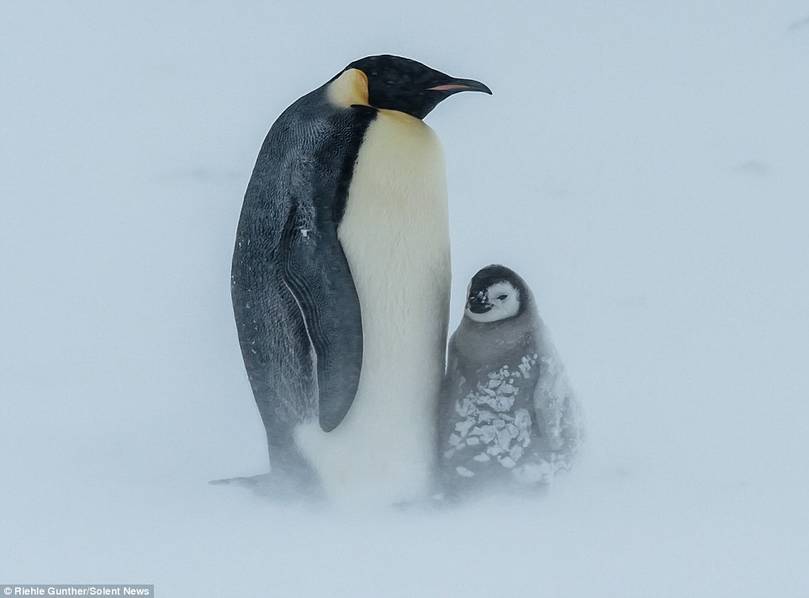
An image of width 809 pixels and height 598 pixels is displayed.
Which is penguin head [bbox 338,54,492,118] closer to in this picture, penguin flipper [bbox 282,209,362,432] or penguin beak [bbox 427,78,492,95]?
penguin beak [bbox 427,78,492,95]

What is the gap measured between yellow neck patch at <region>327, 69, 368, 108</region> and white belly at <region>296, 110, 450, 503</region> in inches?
2.5

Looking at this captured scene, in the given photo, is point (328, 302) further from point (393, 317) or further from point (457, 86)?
point (457, 86)

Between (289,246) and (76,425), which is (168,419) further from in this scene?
(289,246)

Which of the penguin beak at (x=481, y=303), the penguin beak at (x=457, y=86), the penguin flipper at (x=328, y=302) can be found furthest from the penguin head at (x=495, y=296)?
the penguin beak at (x=457, y=86)

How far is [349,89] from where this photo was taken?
212cm

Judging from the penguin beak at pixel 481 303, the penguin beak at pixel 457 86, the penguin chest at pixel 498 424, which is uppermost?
the penguin beak at pixel 457 86

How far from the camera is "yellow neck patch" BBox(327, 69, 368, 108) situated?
2.11m

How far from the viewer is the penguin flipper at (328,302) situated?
199 centimetres

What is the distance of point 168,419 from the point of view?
2.61 metres

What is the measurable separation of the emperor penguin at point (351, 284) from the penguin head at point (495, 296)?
6 cm

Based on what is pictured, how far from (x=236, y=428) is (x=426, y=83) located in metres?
0.86

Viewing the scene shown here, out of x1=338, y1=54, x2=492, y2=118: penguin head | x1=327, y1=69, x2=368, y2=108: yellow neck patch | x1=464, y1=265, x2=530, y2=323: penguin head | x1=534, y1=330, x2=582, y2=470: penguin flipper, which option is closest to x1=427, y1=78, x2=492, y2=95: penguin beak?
x1=338, y1=54, x2=492, y2=118: penguin head

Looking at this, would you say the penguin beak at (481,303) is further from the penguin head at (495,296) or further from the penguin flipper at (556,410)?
the penguin flipper at (556,410)

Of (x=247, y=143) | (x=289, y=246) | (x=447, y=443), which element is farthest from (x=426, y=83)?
(x=247, y=143)
